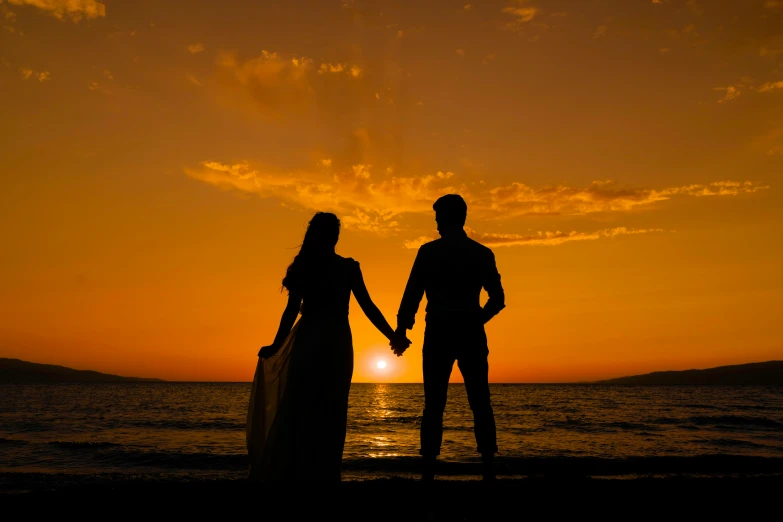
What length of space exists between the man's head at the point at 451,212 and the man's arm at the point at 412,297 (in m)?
0.41

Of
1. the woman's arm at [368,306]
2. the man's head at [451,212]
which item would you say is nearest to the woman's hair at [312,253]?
the woman's arm at [368,306]

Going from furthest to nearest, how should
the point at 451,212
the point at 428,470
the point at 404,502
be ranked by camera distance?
the point at 451,212, the point at 428,470, the point at 404,502

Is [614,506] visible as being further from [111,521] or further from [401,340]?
[111,521]

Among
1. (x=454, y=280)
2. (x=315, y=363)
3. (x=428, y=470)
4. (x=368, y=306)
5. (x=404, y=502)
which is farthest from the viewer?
(x=368, y=306)

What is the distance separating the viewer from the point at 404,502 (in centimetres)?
498

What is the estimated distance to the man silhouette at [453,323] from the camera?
17.9 ft

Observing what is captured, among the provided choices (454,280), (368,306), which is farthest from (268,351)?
(454,280)

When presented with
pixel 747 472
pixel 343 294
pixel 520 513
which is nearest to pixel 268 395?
pixel 343 294

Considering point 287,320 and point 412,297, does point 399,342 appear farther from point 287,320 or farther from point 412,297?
point 287,320

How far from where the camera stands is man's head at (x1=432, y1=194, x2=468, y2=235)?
5.80m

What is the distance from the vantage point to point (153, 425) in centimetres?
2962

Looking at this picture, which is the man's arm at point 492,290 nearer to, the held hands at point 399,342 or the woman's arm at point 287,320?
the held hands at point 399,342

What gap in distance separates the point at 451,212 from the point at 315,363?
2.15 meters

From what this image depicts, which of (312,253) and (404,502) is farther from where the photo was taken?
(312,253)
